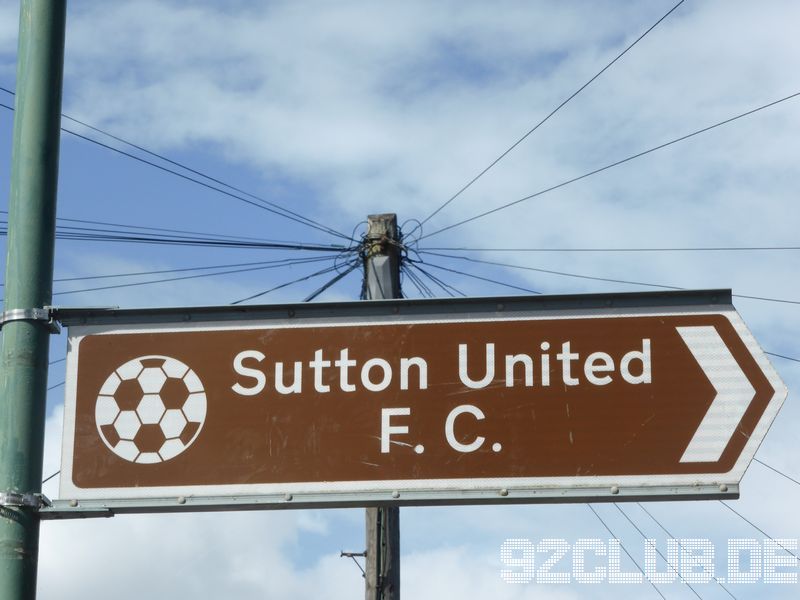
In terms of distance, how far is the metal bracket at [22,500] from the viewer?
145 inches

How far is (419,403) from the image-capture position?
3.98 meters

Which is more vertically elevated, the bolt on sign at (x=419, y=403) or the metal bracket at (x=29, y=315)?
the metal bracket at (x=29, y=315)

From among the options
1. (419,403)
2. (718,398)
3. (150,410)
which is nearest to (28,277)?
(150,410)

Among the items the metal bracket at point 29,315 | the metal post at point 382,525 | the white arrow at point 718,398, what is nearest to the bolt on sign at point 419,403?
the white arrow at point 718,398

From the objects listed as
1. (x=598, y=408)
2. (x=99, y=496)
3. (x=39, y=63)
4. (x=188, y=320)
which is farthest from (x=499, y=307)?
(x=39, y=63)

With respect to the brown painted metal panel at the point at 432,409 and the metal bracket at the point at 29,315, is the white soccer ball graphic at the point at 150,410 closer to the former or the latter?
the brown painted metal panel at the point at 432,409

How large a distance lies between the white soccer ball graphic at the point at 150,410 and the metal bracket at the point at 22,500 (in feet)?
1.12

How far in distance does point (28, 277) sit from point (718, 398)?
2.16 metres

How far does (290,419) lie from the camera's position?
13.2 ft

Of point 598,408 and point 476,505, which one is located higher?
point 598,408

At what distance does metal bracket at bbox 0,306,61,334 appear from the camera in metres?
3.87

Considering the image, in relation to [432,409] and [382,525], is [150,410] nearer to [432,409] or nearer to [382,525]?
[432,409]

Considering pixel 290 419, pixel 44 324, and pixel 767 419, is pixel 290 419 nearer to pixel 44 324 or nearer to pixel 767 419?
pixel 44 324

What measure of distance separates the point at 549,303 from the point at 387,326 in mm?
534
